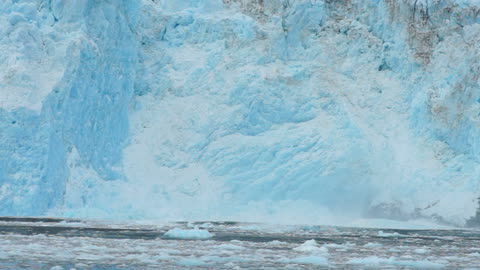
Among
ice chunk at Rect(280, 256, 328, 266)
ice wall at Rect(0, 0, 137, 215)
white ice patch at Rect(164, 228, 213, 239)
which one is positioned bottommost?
ice chunk at Rect(280, 256, 328, 266)

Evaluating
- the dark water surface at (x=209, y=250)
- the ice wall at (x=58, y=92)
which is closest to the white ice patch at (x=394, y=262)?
the dark water surface at (x=209, y=250)

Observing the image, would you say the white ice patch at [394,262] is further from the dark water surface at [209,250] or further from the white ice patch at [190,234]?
the white ice patch at [190,234]

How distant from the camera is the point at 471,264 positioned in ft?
28.9

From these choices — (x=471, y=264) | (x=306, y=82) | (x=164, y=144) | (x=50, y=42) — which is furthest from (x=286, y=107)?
(x=471, y=264)

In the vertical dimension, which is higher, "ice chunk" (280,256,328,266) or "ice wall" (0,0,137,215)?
"ice wall" (0,0,137,215)

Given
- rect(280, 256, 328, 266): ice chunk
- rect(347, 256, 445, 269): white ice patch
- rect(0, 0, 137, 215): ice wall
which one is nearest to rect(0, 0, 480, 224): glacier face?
rect(0, 0, 137, 215): ice wall

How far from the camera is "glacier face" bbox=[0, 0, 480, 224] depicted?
1838cm

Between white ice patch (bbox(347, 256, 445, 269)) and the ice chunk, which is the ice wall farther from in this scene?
white ice patch (bbox(347, 256, 445, 269))

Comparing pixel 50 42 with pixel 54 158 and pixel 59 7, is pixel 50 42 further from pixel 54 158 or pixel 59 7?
pixel 54 158

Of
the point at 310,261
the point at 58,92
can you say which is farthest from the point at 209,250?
the point at 58,92

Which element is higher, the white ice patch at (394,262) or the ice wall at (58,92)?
the ice wall at (58,92)

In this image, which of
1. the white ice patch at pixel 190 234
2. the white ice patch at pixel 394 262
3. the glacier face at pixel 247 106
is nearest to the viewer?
the white ice patch at pixel 394 262

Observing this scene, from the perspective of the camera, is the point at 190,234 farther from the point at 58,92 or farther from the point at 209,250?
the point at 58,92

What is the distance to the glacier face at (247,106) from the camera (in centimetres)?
1838
